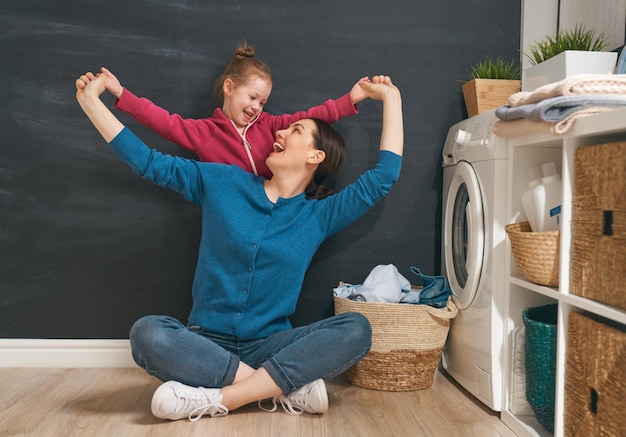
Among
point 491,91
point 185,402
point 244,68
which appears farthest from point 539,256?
point 244,68

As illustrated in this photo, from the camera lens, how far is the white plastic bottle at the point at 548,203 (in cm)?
162

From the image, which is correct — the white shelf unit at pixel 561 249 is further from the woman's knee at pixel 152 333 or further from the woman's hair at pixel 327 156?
the woman's knee at pixel 152 333

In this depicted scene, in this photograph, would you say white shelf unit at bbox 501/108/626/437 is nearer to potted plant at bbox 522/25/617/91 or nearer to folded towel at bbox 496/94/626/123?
folded towel at bbox 496/94/626/123

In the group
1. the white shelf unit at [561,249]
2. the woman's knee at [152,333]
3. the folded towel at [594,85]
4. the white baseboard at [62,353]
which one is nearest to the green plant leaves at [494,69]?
the white shelf unit at [561,249]

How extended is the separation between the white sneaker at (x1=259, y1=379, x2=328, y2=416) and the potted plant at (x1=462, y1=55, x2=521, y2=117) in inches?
43.0

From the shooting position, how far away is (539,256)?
5.00ft

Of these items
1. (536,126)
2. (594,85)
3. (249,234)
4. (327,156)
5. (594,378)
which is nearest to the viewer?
(594,378)

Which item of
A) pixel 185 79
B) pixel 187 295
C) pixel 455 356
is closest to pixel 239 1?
pixel 185 79

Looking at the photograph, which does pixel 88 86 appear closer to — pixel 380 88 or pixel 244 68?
pixel 244 68

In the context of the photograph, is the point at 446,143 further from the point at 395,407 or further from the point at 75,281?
the point at 75,281

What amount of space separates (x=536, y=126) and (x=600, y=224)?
327 mm

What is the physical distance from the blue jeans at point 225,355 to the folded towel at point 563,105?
2.55ft

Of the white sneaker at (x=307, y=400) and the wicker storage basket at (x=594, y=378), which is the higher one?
the wicker storage basket at (x=594, y=378)

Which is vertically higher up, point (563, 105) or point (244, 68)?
point (244, 68)
